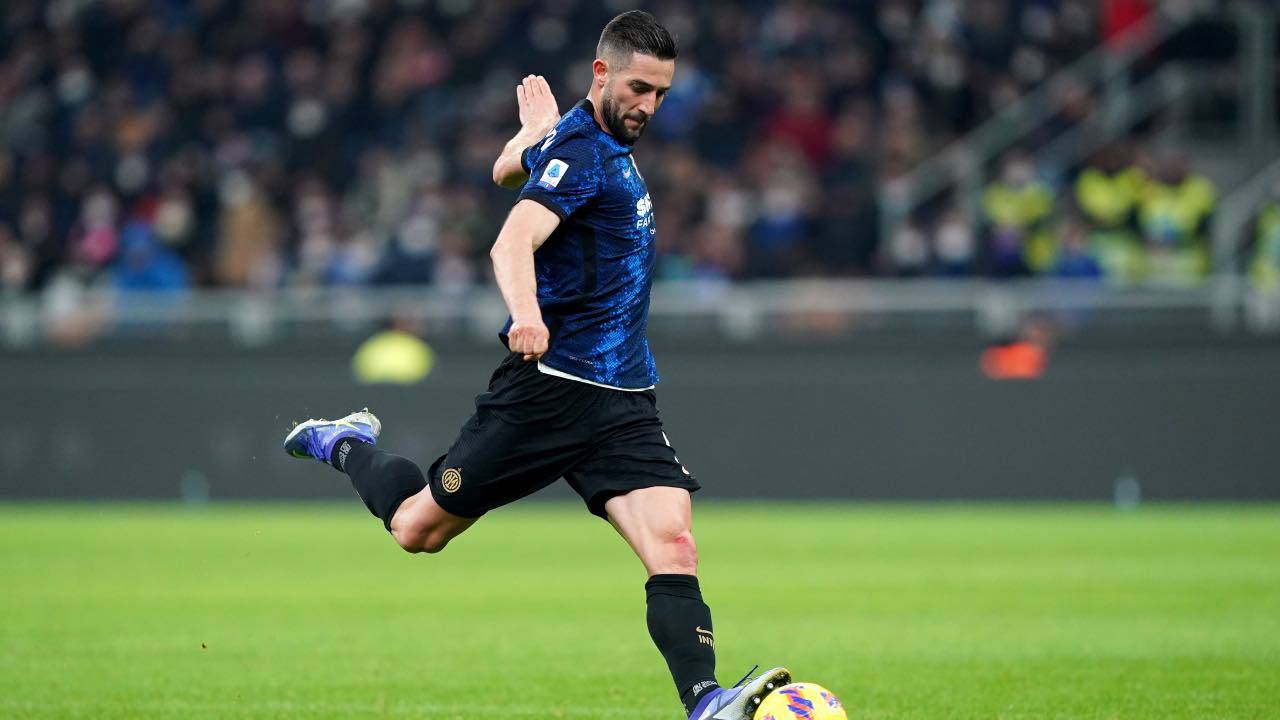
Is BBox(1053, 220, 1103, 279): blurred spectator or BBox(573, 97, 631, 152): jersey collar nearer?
BBox(573, 97, 631, 152): jersey collar

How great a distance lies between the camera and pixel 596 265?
6.28 meters

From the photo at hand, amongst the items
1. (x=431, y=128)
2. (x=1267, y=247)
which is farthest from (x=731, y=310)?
(x=431, y=128)

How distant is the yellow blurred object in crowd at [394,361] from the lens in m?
18.2

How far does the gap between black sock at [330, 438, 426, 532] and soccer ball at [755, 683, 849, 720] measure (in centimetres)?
171

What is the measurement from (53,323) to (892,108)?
913 cm

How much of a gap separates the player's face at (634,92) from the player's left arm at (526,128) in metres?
0.50

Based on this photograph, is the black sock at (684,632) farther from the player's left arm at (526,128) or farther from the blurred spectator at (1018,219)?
the blurred spectator at (1018,219)

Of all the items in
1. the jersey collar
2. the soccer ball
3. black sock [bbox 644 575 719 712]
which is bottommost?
the soccer ball

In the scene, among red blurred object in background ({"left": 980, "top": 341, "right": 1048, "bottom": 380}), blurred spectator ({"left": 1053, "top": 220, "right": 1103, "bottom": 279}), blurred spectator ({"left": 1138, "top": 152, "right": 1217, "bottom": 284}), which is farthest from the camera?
blurred spectator ({"left": 1138, "top": 152, "right": 1217, "bottom": 284})

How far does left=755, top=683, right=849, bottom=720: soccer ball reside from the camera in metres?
5.68

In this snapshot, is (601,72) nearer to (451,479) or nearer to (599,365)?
(599,365)

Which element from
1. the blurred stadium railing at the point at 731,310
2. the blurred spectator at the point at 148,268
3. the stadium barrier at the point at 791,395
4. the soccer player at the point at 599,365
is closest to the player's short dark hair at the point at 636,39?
the soccer player at the point at 599,365

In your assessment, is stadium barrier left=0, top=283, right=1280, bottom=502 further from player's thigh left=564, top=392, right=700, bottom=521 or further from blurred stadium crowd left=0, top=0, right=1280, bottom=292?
player's thigh left=564, top=392, right=700, bottom=521

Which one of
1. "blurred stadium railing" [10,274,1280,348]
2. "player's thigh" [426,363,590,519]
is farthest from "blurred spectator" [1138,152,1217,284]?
"player's thigh" [426,363,590,519]
